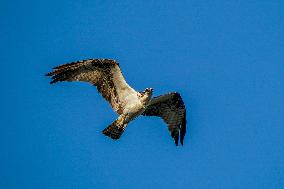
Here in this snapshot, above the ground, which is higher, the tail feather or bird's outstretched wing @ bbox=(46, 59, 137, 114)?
bird's outstretched wing @ bbox=(46, 59, 137, 114)

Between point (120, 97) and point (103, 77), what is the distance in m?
0.93

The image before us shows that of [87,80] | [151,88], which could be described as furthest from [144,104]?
[87,80]

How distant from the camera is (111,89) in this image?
21.8 m

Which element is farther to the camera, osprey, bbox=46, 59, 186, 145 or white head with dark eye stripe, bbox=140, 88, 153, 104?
white head with dark eye stripe, bbox=140, 88, 153, 104

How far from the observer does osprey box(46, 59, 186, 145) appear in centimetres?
2092

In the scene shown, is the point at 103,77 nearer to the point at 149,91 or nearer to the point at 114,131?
the point at 149,91

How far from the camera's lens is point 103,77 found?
70.4 feet

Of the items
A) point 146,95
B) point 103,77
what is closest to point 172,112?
point 146,95

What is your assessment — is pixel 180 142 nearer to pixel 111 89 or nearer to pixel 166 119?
pixel 166 119

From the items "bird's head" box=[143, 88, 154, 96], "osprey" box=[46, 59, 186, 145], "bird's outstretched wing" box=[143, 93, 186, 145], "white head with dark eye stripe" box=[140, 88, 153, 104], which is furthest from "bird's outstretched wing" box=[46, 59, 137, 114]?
"bird's outstretched wing" box=[143, 93, 186, 145]

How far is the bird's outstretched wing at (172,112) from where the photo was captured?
22.3 m

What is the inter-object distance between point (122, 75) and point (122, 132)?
74.2 inches

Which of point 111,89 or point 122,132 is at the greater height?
point 111,89

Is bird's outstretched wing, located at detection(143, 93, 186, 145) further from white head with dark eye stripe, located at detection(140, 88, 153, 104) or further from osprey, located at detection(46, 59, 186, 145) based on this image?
white head with dark eye stripe, located at detection(140, 88, 153, 104)
